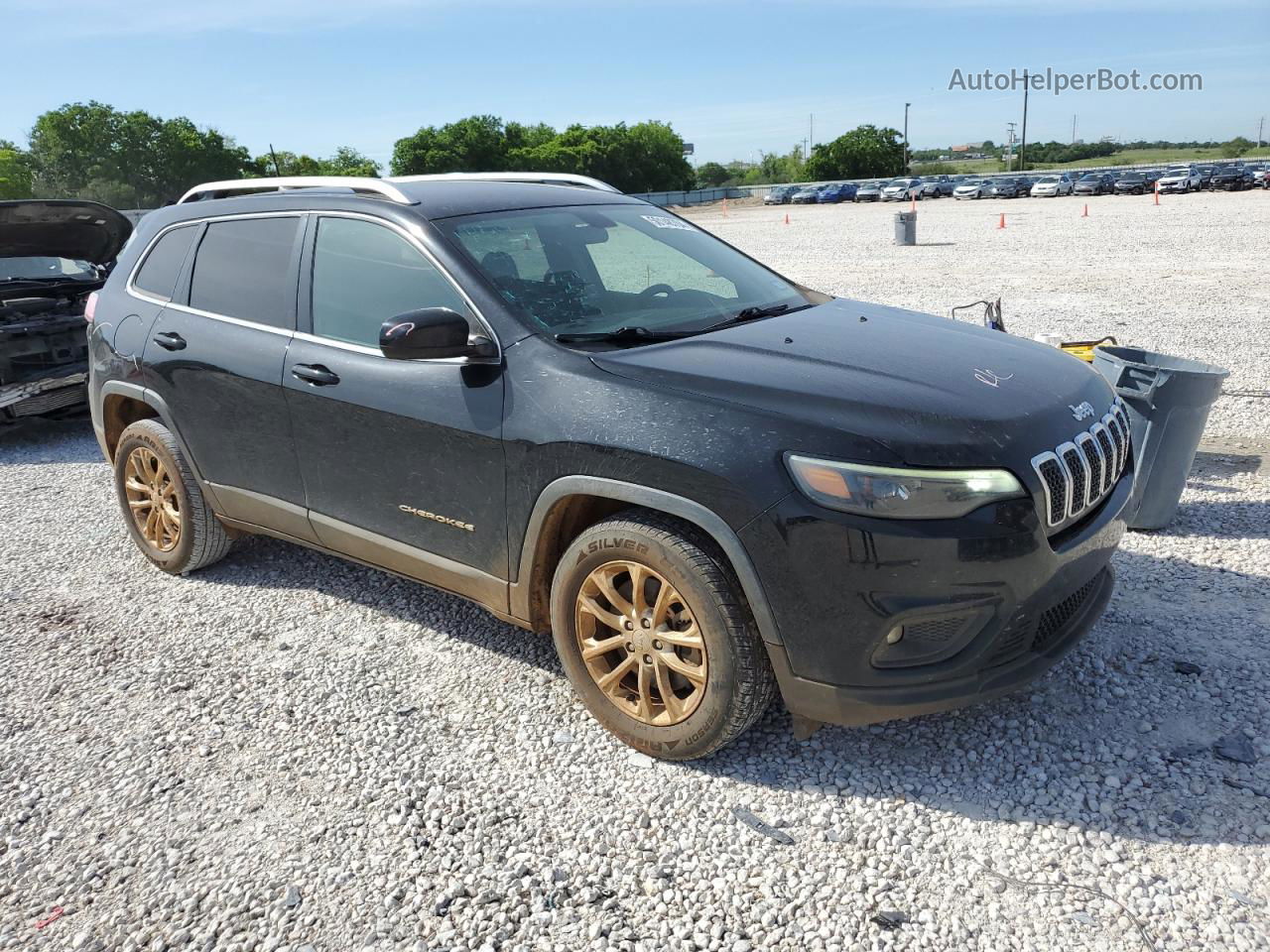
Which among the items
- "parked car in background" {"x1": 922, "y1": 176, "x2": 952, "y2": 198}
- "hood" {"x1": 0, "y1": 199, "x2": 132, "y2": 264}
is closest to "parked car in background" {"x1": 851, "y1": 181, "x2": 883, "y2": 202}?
"parked car in background" {"x1": 922, "y1": 176, "x2": 952, "y2": 198}

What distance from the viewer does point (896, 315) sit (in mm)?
4020

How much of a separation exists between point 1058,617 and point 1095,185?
55539 mm

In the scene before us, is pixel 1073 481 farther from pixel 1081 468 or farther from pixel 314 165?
pixel 314 165

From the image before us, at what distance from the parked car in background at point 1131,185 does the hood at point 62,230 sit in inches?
2089

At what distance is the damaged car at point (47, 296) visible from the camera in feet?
25.0

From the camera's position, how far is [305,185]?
429 centimetres

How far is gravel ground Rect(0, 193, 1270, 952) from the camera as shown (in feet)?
8.48

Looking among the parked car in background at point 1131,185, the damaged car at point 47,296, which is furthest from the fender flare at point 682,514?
the parked car in background at point 1131,185

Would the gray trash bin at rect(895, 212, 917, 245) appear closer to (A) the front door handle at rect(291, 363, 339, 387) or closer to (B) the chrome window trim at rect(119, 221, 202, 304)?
(B) the chrome window trim at rect(119, 221, 202, 304)

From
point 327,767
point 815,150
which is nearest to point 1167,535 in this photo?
point 327,767

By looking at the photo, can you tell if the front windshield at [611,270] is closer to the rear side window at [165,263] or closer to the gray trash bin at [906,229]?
the rear side window at [165,263]

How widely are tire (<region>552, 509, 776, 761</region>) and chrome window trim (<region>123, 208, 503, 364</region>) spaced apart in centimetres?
79

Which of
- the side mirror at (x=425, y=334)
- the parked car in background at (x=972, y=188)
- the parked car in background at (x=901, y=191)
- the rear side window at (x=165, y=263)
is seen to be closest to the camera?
the side mirror at (x=425, y=334)

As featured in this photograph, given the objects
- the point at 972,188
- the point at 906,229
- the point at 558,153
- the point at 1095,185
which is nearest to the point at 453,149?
the point at 558,153
